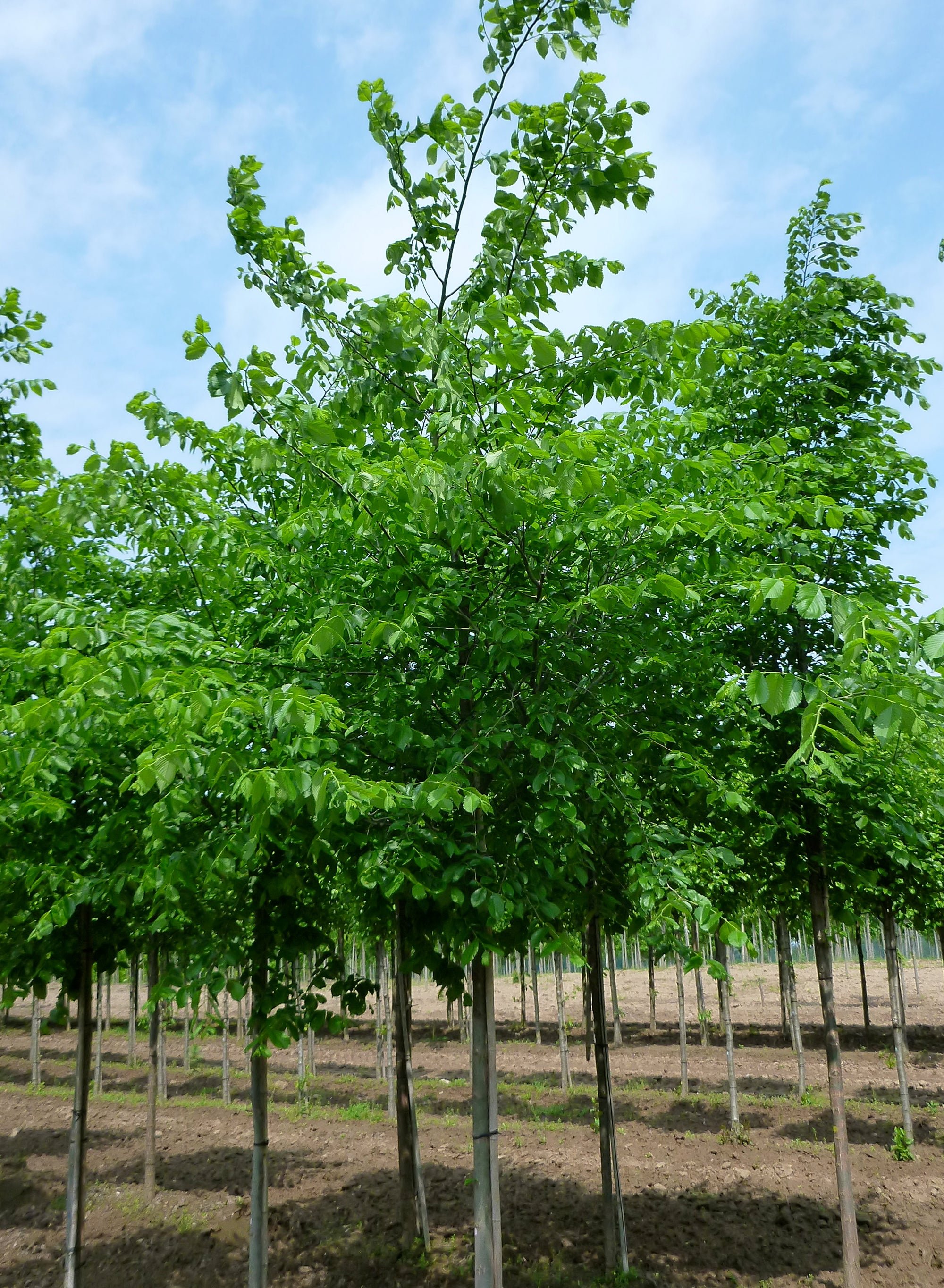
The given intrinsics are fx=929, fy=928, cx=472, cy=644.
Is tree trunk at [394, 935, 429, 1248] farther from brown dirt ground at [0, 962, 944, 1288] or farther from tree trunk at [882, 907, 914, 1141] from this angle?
tree trunk at [882, 907, 914, 1141]

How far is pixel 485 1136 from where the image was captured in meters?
4.15

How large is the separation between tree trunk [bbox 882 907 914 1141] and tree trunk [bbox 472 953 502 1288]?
8906 millimetres

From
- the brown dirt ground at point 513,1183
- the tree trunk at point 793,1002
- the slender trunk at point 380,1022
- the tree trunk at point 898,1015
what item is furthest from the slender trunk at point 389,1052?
the tree trunk at point 898,1015

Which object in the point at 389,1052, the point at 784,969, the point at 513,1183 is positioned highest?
the point at 784,969

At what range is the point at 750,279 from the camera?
7258mm

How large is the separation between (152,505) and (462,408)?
1.67 m

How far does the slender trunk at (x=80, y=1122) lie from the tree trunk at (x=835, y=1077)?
512 centimetres

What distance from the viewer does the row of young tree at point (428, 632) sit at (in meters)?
3.33

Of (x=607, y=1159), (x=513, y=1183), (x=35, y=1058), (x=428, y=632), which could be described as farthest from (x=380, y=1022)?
(x=428, y=632)

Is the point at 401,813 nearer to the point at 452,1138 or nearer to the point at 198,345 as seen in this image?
the point at 198,345

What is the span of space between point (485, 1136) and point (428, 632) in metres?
2.27

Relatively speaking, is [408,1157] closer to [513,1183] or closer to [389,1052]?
[513,1183]

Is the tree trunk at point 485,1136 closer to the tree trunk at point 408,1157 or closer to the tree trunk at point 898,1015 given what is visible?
the tree trunk at point 408,1157

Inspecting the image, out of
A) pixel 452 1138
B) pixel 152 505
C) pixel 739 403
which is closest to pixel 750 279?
pixel 739 403
